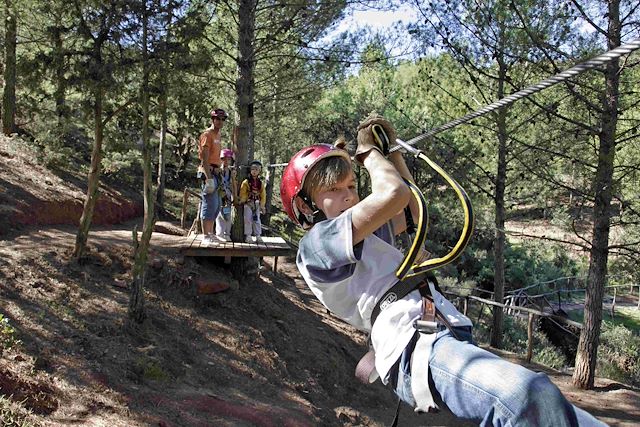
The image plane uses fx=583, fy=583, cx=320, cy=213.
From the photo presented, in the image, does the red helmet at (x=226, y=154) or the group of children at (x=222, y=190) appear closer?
the group of children at (x=222, y=190)

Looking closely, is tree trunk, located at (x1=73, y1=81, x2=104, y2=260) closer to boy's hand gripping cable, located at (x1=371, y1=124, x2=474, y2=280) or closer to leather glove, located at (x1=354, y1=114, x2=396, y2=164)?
→ leather glove, located at (x1=354, y1=114, x2=396, y2=164)

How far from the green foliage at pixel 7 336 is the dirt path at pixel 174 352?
0.33 ft

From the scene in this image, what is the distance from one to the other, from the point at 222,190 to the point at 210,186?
706mm

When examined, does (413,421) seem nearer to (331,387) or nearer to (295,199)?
(331,387)

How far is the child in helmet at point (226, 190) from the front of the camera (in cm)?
906

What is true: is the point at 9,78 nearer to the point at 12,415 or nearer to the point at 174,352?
the point at 174,352

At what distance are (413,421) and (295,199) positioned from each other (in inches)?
249

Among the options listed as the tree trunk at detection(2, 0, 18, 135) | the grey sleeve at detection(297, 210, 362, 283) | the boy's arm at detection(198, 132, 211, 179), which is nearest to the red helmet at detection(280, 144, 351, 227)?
the grey sleeve at detection(297, 210, 362, 283)

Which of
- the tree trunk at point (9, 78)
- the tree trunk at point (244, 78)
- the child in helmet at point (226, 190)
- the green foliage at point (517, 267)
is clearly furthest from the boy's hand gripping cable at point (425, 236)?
the green foliage at point (517, 267)

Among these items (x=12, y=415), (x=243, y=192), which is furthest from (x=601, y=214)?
(x=12, y=415)

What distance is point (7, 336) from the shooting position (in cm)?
569

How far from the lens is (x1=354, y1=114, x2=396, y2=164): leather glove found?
248 centimetres

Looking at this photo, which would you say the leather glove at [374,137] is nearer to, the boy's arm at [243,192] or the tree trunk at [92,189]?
the tree trunk at [92,189]

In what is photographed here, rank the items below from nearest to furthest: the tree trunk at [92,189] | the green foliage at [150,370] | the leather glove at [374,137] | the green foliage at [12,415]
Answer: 1. the leather glove at [374,137]
2. the green foliage at [12,415]
3. the green foliage at [150,370]
4. the tree trunk at [92,189]
